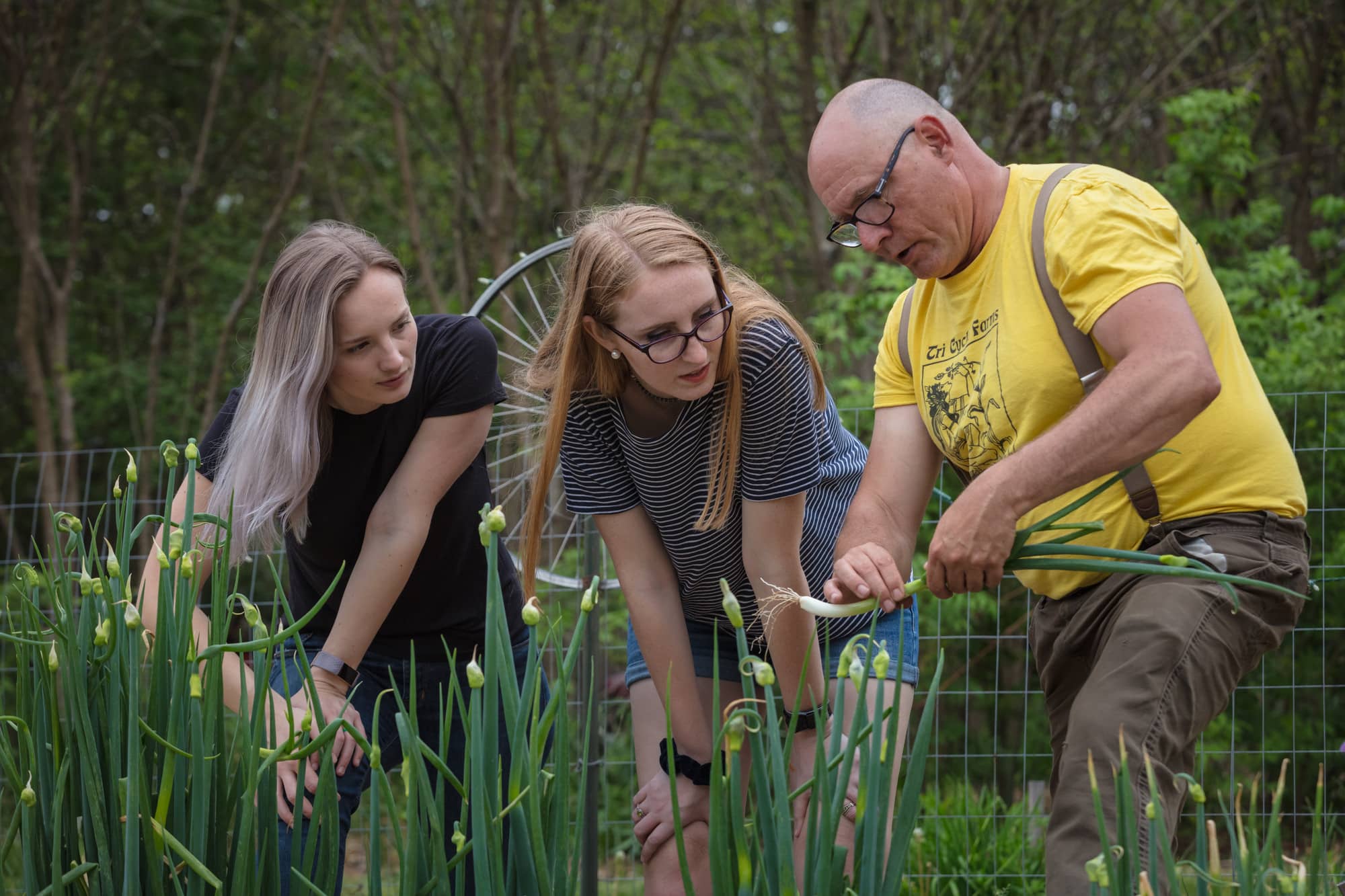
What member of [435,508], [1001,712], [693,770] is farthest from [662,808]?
[1001,712]

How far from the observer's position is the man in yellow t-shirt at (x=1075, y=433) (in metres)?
1.48

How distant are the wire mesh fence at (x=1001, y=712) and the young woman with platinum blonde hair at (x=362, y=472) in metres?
0.58

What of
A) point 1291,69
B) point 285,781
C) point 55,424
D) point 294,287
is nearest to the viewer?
point 285,781

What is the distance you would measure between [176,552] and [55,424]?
389 inches

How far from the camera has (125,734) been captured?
4.28 ft

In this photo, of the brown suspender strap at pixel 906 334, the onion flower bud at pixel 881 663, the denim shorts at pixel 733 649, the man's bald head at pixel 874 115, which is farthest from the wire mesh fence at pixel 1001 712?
the onion flower bud at pixel 881 663

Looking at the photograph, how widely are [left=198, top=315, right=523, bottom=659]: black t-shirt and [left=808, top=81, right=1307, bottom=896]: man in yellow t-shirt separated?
668mm

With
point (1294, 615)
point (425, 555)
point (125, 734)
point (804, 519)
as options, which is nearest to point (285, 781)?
point (125, 734)

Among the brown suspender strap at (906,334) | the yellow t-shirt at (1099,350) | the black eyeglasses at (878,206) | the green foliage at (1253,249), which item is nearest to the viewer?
the yellow t-shirt at (1099,350)

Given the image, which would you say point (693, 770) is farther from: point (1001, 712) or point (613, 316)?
point (1001, 712)

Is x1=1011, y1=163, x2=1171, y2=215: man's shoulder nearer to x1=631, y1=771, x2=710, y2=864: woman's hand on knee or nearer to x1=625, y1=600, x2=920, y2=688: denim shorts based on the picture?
x1=625, y1=600, x2=920, y2=688: denim shorts

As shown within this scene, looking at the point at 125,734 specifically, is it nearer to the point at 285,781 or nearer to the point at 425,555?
the point at 285,781

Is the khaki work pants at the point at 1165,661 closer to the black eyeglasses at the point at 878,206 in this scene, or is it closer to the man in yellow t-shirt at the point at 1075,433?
the man in yellow t-shirt at the point at 1075,433

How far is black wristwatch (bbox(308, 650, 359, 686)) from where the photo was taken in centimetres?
191
